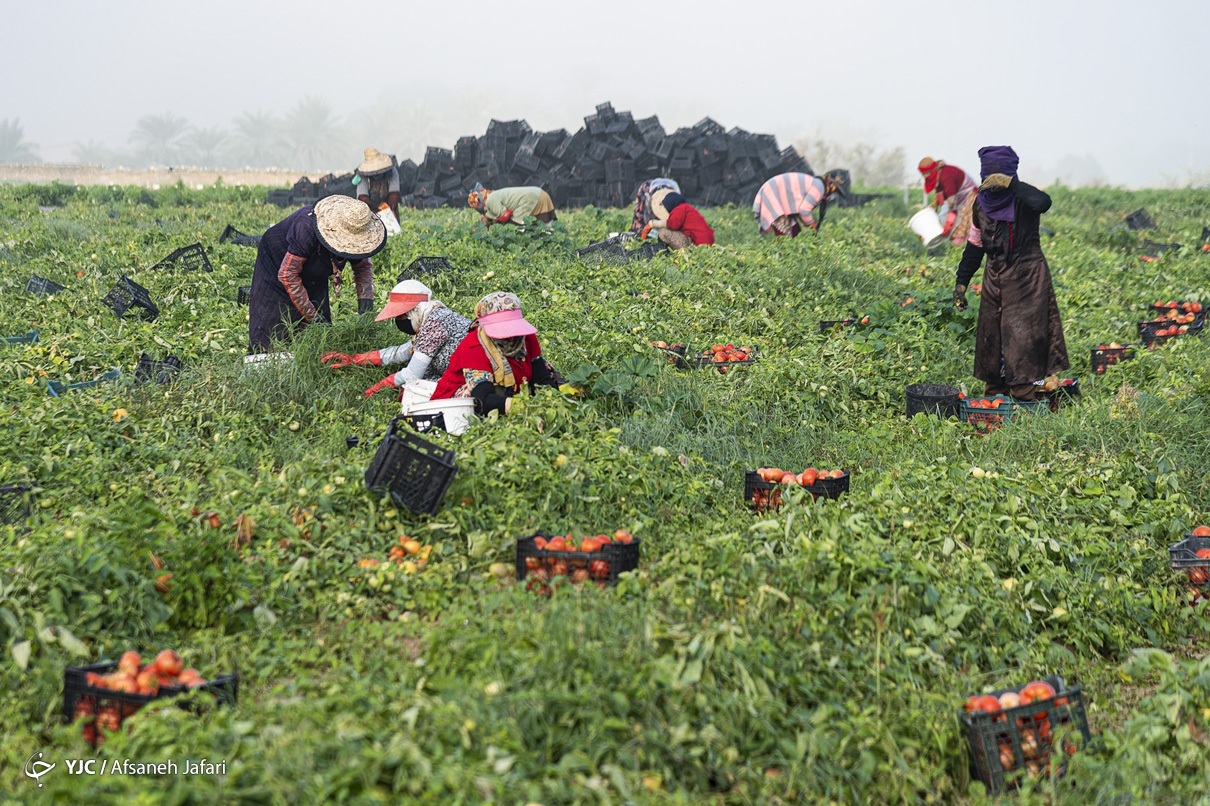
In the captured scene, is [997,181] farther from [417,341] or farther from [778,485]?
[417,341]

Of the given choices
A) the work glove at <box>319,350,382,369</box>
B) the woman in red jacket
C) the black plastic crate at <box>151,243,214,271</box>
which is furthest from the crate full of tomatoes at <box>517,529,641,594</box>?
the woman in red jacket

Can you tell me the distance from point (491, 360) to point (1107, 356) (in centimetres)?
477

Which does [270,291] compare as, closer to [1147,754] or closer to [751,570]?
[751,570]

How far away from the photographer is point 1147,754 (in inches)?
119

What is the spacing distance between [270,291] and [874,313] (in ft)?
15.4

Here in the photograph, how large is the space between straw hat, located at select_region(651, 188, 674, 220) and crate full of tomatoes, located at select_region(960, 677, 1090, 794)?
8.99 metres

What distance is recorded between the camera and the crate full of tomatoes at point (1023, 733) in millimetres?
2984

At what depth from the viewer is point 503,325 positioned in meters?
5.48

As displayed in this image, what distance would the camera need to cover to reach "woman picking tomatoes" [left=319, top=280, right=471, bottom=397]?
19.6 ft

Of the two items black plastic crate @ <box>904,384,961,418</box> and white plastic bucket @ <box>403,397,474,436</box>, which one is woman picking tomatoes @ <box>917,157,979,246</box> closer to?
black plastic crate @ <box>904,384,961,418</box>

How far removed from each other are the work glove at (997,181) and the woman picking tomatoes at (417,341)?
3.44 meters

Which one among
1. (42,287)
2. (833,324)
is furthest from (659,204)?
(42,287)

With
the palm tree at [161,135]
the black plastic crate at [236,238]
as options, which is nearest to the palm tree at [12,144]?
the palm tree at [161,135]

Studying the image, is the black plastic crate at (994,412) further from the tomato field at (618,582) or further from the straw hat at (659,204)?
the straw hat at (659,204)
